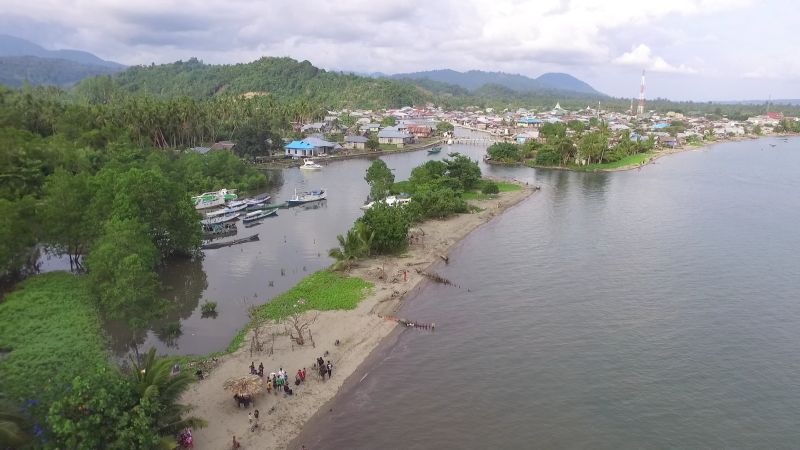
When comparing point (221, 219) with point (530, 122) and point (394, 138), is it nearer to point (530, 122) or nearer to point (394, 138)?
point (394, 138)

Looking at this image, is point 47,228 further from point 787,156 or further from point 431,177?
point 787,156

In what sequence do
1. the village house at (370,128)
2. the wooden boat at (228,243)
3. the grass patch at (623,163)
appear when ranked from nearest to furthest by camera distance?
the wooden boat at (228,243) → the grass patch at (623,163) → the village house at (370,128)

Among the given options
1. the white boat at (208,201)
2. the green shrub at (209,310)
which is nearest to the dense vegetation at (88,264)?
the green shrub at (209,310)

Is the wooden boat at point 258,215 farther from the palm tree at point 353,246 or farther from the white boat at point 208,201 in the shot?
the palm tree at point 353,246

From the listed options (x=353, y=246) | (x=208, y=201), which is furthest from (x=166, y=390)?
(x=208, y=201)

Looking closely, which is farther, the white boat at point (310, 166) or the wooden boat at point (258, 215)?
the white boat at point (310, 166)

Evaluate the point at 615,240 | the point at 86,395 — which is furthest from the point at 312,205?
the point at 86,395

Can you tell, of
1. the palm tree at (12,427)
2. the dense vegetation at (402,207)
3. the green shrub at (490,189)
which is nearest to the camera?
the palm tree at (12,427)
